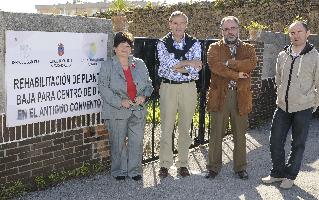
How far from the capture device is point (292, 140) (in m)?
4.95

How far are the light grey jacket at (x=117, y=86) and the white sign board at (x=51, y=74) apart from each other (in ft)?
0.82

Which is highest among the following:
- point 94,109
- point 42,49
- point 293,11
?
point 293,11

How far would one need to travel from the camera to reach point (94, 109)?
513cm

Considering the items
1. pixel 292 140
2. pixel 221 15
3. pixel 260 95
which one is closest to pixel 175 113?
pixel 292 140

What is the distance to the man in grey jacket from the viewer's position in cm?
473

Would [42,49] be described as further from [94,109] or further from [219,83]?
[219,83]

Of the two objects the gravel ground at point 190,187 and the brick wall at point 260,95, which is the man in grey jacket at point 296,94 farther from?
the brick wall at point 260,95

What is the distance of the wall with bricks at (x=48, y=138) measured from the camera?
423 centimetres

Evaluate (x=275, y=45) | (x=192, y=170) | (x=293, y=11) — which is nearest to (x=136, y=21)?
(x=293, y=11)

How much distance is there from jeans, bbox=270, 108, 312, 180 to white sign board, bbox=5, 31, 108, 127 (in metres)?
2.12

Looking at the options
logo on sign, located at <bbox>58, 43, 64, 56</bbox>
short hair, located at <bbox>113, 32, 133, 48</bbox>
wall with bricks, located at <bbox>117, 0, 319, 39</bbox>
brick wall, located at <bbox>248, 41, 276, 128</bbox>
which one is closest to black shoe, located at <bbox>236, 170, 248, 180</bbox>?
short hair, located at <bbox>113, 32, 133, 48</bbox>

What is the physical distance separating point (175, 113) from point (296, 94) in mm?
1402

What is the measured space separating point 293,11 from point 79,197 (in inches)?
422

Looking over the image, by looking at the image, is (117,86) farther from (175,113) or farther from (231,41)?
(231,41)
